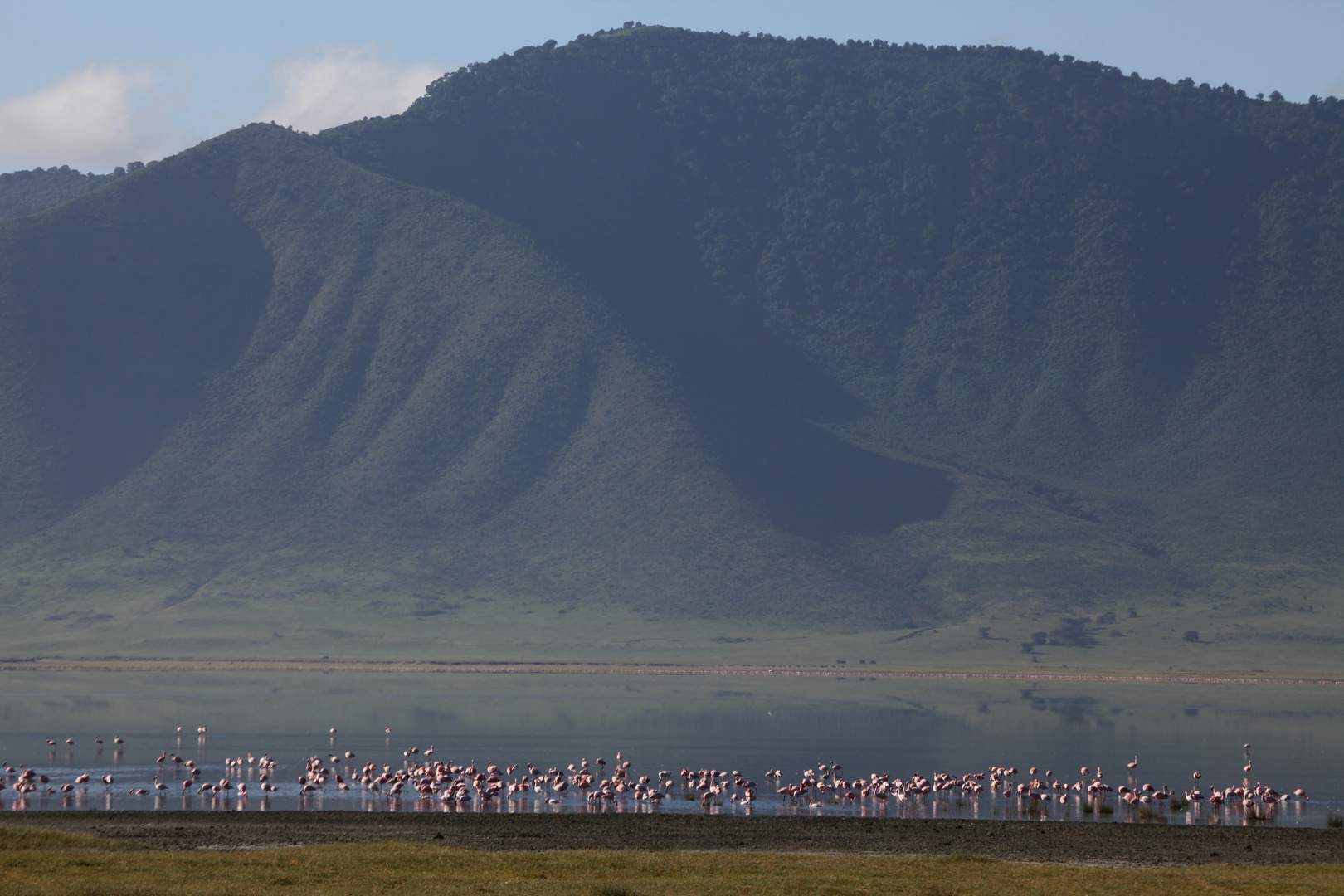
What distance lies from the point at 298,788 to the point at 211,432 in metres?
146

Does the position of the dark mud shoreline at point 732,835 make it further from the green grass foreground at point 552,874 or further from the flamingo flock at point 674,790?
the flamingo flock at point 674,790

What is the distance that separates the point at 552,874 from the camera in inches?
1131

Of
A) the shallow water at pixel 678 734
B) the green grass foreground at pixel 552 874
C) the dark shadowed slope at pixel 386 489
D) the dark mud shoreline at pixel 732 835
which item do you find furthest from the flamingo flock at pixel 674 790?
the dark shadowed slope at pixel 386 489

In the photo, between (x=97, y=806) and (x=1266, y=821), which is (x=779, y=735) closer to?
(x=1266, y=821)

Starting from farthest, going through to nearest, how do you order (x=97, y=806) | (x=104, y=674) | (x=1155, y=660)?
(x=1155, y=660) → (x=104, y=674) → (x=97, y=806)

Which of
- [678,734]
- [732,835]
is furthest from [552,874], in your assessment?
[678,734]

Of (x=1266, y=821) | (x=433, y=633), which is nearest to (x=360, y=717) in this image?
(x=1266, y=821)

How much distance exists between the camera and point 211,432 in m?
185

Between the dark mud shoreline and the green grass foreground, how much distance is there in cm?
205

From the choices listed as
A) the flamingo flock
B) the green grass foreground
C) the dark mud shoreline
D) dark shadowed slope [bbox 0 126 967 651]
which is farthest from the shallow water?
dark shadowed slope [bbox 0 126 967 651]

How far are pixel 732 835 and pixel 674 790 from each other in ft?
35.8

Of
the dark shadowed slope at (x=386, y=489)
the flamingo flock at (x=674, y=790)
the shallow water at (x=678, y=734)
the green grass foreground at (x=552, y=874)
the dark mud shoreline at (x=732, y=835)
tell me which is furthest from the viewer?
the dark shadowed slope at (x=386, y=489)

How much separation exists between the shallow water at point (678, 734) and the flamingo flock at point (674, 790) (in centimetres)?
25

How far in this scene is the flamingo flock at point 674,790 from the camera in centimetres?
4362
